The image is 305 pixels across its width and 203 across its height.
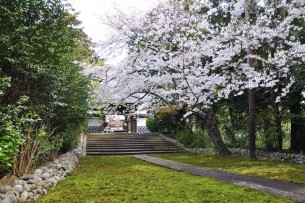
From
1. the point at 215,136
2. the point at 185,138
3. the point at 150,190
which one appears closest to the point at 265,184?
the point at 150,190

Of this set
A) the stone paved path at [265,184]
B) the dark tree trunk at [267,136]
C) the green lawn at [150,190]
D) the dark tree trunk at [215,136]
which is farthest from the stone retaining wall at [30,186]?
the dark tree trunk at [267,136]

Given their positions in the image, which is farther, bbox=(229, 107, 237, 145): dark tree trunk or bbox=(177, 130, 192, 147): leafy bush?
bbox=(177, 130, 192, 147): leafy bush

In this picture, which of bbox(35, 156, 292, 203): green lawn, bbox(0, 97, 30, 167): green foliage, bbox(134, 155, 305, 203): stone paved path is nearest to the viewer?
bbox(0, 97, 30, 167): green foliage

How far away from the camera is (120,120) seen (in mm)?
28766

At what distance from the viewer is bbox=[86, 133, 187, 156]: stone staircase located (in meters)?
16.3

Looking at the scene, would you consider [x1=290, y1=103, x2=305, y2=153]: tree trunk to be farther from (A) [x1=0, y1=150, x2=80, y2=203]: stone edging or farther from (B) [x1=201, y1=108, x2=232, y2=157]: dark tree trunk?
(A) [x1=0, y1=150, x2=80, y2=203]: stone edging

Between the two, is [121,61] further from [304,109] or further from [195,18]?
[304,109]

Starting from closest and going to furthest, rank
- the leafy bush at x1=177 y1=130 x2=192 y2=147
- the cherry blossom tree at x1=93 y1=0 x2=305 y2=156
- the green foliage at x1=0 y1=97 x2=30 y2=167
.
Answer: the green foliage at x1=0 y1=97 x2=30 y2=167, the cherry blossom tree at x1=93 y1=0 x2=305 y2=156, the leafy bush at x1=177 y1=130 x2=192 y2=147

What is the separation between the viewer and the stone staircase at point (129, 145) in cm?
1630

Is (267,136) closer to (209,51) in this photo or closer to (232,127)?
(232,127)

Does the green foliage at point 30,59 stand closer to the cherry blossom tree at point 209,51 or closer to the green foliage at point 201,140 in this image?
the cherry blossom tree at point 209,51

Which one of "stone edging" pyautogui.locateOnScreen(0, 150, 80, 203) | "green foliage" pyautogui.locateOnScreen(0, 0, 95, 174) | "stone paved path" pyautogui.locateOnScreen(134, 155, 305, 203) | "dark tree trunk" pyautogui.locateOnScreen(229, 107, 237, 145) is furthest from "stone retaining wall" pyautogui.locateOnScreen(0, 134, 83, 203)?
"dark tree trunk" pyautogui.locateOnScreen(229, 107, 237, 145)

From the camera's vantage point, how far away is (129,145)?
18.0 m

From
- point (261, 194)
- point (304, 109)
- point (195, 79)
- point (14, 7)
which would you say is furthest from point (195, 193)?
point (304, 109)
